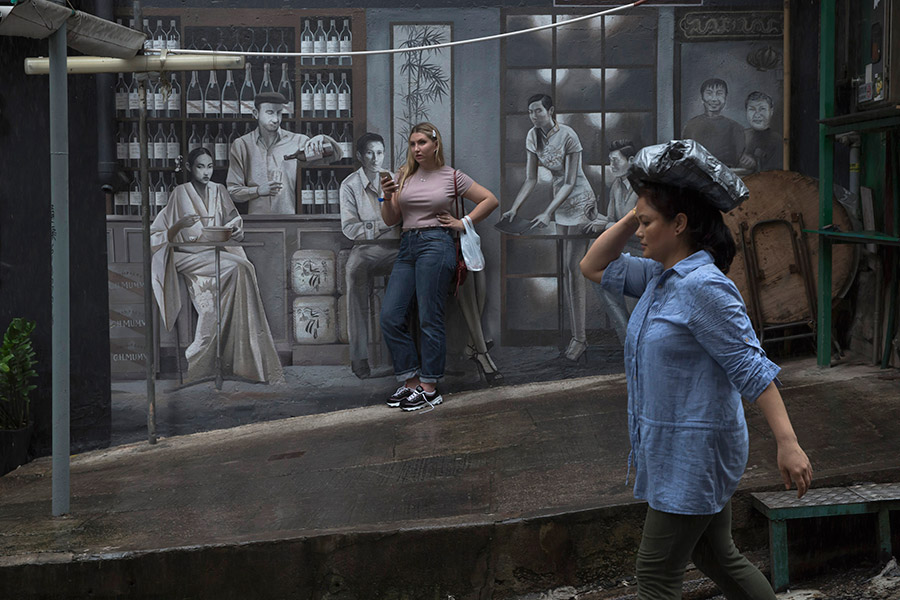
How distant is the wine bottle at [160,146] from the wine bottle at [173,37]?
23.1 inches

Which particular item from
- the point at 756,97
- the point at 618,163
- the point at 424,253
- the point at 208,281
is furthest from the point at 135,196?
the point at 756,97

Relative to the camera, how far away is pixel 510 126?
7.03 m

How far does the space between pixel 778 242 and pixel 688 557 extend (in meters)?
4.57

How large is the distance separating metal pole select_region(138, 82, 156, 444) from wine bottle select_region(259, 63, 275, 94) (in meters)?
0.87

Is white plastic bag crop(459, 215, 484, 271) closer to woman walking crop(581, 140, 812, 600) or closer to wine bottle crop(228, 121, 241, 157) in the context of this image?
wine bottle crop(228, 121, 241, 157)

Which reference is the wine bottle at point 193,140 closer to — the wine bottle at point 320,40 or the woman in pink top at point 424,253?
the wine bottle at point 320,40

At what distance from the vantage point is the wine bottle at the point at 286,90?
693 centimetres

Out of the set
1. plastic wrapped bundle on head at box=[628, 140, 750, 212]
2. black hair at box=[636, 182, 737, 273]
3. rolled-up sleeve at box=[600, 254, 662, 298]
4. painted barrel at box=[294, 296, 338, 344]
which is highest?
plastic wrapped bundle on head at box=[628, 140, 750, 212]

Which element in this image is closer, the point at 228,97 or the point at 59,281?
the point at 59,281

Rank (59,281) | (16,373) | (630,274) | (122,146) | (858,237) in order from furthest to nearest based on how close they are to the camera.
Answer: (122,146) < (16,373) < (858,237) < (59,281) < (630,274)

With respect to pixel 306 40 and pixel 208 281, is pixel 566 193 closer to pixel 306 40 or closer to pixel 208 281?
pixel 306 40

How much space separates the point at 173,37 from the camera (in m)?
6.82

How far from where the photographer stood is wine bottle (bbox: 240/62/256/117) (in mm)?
6914

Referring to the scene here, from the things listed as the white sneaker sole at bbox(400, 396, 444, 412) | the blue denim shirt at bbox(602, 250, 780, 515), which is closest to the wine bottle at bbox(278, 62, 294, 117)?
the white sneaker sole at bbox(400, 396, 444, 412)
